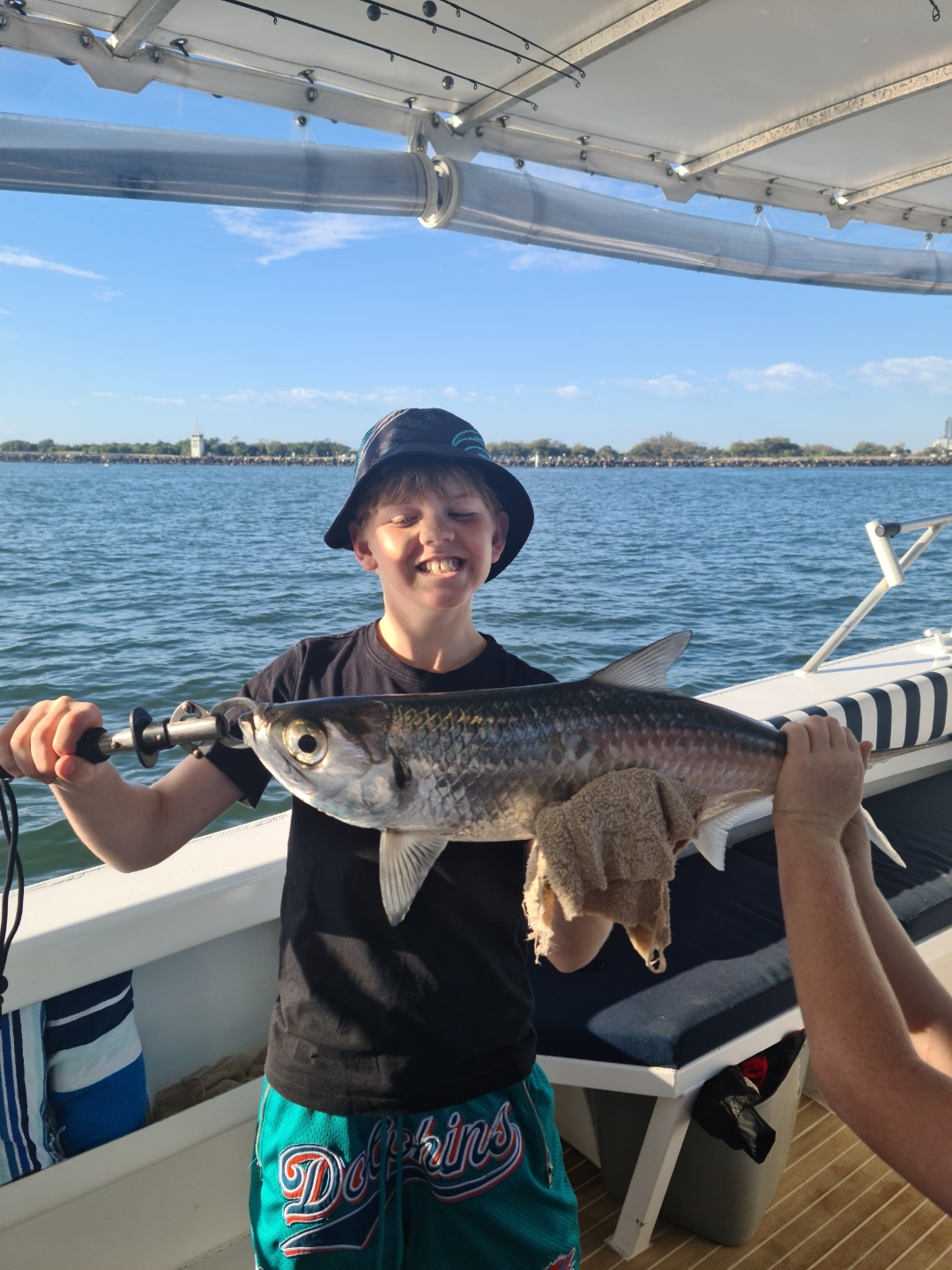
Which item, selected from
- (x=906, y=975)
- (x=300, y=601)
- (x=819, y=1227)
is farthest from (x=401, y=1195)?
(x=300, y=601)

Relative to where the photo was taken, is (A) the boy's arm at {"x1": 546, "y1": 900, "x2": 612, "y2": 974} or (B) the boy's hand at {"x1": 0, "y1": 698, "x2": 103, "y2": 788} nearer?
(B) the boy's hand at {"x1": 0, "y1": 698, "x2": 103, "y2": 788}

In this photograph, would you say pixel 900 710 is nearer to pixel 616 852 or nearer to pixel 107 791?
pixel 616 852

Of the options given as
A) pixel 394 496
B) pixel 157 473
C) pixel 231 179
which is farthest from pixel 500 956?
pixel 157 473

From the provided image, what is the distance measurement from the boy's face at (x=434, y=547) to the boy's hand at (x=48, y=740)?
72 centimetres

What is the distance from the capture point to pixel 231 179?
2.48 metres

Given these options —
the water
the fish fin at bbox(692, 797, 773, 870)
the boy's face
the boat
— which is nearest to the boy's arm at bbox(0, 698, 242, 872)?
the boy's face

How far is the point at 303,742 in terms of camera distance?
56.1 inches

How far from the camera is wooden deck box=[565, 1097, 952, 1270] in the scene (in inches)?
112

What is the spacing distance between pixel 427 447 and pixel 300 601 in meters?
18.5

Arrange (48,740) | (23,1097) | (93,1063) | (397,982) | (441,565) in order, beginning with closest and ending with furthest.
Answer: (48,740) < (397,982) < (441,565) < (23,1097) < (93,1063)

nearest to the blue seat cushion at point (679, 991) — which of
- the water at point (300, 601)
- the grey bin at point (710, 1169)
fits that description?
the grey bin at point (710, 1169)

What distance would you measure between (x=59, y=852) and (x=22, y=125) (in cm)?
633

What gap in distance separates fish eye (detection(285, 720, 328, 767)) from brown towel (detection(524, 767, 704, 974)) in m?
0.41

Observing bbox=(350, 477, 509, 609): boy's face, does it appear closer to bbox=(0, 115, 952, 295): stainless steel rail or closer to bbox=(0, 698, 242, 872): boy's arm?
bbox=(0, 698, 242, 872): boy's arm
